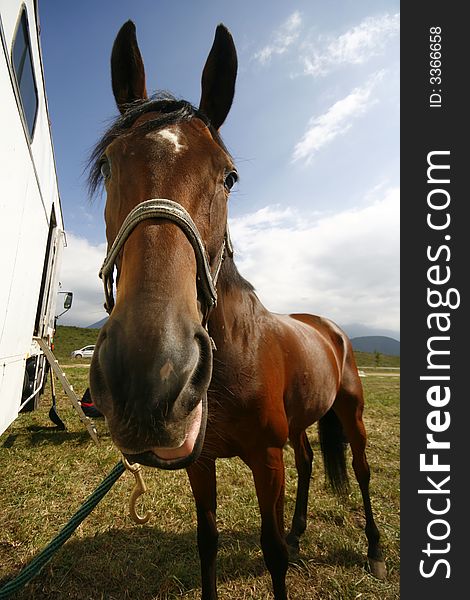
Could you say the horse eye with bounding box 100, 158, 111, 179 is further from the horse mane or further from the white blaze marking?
the white blaze marking

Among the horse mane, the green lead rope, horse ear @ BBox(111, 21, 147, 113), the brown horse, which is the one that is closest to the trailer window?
horse ear @ BBox(111, 21, 147, 113)

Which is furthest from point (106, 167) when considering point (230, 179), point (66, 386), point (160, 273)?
point (66, 386)

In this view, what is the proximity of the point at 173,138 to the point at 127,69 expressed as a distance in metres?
0.90

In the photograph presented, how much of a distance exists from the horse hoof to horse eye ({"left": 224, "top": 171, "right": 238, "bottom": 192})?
3.12m

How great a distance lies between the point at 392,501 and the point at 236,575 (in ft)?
7.22

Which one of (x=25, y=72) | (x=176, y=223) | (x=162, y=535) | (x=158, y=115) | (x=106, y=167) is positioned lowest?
(x=162, y=535)

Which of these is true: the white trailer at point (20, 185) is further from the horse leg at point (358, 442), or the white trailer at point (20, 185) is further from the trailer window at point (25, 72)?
the horse leg at point (358, 442)

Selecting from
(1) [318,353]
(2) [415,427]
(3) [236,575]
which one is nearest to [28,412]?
(3) [236,575]

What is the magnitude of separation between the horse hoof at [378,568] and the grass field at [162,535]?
62mm

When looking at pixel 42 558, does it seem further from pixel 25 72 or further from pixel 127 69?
pixel 25 72

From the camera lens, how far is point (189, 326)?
0.94 m

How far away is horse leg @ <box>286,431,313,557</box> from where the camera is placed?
9.41 feet

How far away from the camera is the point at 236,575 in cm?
246

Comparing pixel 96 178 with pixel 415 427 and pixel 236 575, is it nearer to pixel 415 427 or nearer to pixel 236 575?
pixel 415 427
